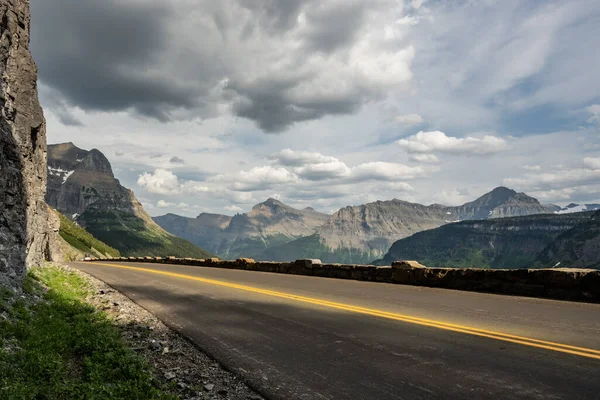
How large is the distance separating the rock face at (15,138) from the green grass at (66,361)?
12.2 ft

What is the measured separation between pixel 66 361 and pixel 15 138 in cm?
1149

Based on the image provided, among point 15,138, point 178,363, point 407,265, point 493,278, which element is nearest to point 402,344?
point 178,363

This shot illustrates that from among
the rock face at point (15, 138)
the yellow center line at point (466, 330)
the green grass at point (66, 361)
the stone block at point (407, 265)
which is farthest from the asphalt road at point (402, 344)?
the rock face at point (15, 138)

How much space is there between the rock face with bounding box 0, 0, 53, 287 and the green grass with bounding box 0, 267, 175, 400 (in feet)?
12.2

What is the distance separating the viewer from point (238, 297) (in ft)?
39.2

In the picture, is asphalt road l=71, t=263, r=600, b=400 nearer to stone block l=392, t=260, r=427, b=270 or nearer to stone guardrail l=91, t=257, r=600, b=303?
stone guardrail l=91, t=257, r=600, b=303

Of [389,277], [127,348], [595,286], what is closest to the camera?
[127,348]

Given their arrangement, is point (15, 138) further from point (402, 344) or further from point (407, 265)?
point (407, 265)

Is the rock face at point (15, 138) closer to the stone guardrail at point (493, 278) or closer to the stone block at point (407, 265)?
the stone guardrail at point (493, 278)

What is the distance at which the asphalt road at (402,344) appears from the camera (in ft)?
14.7

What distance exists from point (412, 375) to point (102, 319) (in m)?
7.70

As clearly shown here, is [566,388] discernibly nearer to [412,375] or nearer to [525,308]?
[412,375]

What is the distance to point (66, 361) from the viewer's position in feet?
20.0

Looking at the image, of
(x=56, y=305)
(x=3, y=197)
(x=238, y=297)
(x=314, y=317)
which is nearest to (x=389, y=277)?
(x=238, y=297)
